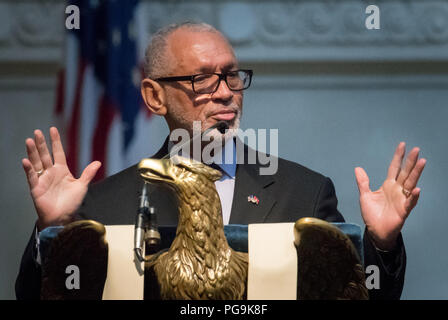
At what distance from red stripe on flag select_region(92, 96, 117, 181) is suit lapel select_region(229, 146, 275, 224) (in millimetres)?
1697

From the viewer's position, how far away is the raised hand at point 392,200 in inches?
88.5

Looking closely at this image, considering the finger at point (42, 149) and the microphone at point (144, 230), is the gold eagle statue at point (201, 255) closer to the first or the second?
the microphone at point (144, 230)

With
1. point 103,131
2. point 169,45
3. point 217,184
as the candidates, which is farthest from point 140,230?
point 103,131

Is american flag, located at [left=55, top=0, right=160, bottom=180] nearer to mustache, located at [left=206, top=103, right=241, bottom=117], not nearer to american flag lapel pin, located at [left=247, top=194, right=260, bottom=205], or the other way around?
mustache, located at [left=206, top=103, right=241, bottom=117]

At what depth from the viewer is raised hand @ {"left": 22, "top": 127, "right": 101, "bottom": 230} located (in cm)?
232

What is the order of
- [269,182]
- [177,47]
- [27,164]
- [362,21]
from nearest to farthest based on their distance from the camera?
[27,164] < [269,182] < [177,47] < [362,21]

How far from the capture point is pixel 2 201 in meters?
4.35

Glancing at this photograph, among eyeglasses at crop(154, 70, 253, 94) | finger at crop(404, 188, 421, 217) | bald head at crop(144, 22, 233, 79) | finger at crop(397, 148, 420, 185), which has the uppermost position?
bald head at crop(144, 22, 233, 79)

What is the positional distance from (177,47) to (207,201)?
0.93 meters

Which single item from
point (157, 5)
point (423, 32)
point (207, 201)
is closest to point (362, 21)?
point (423, 32)

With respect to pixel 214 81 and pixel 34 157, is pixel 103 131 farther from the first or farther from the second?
pixel 34 157

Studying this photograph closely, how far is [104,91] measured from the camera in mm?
4348

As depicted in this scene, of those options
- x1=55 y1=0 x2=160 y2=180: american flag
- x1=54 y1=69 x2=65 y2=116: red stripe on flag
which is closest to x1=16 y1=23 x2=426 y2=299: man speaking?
x1=55 y1=0 x2=160 y2=180: american flag

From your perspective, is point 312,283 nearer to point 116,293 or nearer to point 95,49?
point 116,293
